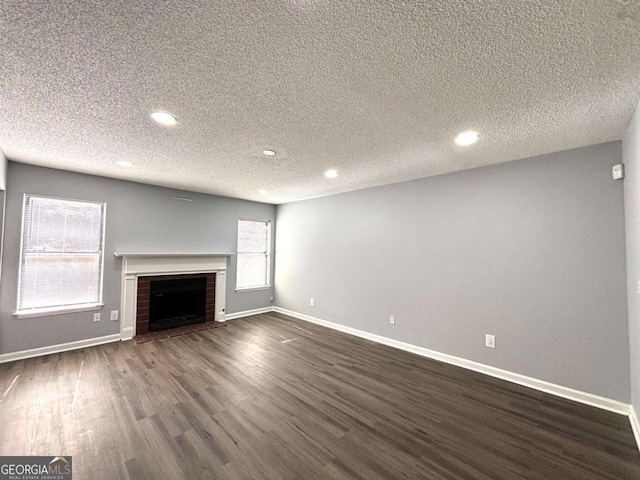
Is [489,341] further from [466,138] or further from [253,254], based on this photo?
[253,254]

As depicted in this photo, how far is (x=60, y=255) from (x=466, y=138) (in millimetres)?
5211

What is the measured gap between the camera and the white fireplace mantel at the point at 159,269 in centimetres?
409

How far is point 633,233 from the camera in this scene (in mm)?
2057

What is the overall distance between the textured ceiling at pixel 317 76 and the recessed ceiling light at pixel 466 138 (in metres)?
0.07

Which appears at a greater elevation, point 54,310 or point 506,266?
point 506,266

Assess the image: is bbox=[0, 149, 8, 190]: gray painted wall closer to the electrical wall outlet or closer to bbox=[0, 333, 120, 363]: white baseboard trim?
bbox=[0, 333, 120, 363]: white baseboard trim

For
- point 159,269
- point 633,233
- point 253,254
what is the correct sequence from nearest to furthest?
point 633,233 < point 159,269 < point 253,254

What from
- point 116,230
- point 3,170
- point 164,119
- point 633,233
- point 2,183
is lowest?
point 633,233

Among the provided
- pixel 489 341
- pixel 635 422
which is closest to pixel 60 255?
pixel 489 341

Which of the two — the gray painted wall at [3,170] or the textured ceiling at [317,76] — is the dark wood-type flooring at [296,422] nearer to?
the gray painted wall at [3,170]

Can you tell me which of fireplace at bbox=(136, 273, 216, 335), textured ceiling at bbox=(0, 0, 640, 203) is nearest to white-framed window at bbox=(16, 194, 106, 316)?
fireplace at bbox=(136, 273, 216, 335)

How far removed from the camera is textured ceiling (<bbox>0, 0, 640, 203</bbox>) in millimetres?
1175

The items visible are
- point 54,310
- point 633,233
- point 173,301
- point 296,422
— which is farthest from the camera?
point 173,301

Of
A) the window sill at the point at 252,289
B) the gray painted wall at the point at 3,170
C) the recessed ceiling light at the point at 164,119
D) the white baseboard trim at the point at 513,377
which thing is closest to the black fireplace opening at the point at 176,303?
the window sill at the point at 252,289
